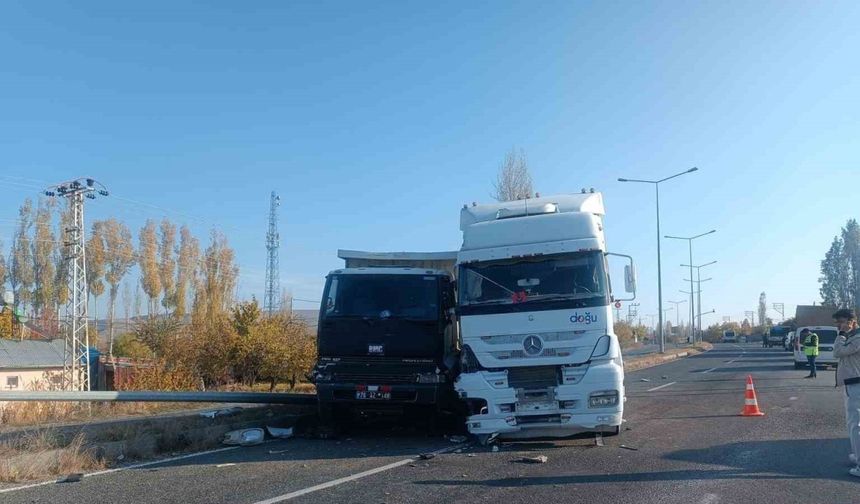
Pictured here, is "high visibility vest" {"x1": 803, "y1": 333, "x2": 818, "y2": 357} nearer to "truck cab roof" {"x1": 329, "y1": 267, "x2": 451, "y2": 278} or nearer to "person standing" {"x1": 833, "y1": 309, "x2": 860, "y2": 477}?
"person standing" {"x1": 833, "y1": 309, "x2": 860, "y2": 477}

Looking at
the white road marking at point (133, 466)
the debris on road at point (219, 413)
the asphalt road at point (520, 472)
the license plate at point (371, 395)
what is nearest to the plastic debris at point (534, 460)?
the asphalt road at point (520, 472)

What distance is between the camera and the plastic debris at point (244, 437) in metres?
10.4

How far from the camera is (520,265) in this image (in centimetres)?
1004

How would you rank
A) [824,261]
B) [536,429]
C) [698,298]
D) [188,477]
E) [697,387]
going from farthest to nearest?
[824,261]
[698,298]
[697,387]
[536,429]
[188,477]

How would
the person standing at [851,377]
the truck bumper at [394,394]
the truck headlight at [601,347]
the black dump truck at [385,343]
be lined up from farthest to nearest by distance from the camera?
1. the black dump truck at [385,343]
2. the truck bumper at [394,394]
3. the truck headlight at [601,347]
4. the person standing at [851,377]

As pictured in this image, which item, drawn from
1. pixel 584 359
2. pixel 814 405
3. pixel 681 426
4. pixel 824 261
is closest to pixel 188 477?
pixel 584 359

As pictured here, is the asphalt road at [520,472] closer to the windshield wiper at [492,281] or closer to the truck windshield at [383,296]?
the truck windshield at [383,296]

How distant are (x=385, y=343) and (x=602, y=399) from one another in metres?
3.28

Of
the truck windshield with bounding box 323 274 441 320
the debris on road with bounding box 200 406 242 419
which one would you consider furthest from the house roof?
the truck windshield with bounding box 323 274 441 320

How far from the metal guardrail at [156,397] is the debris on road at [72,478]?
2.18 meters

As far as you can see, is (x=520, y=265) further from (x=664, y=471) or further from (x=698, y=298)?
(x=698, y=298)

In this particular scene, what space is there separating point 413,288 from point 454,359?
4.28 feet

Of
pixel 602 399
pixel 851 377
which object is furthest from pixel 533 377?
pixel 851 377

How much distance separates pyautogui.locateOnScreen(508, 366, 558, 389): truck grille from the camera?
30.9ft
